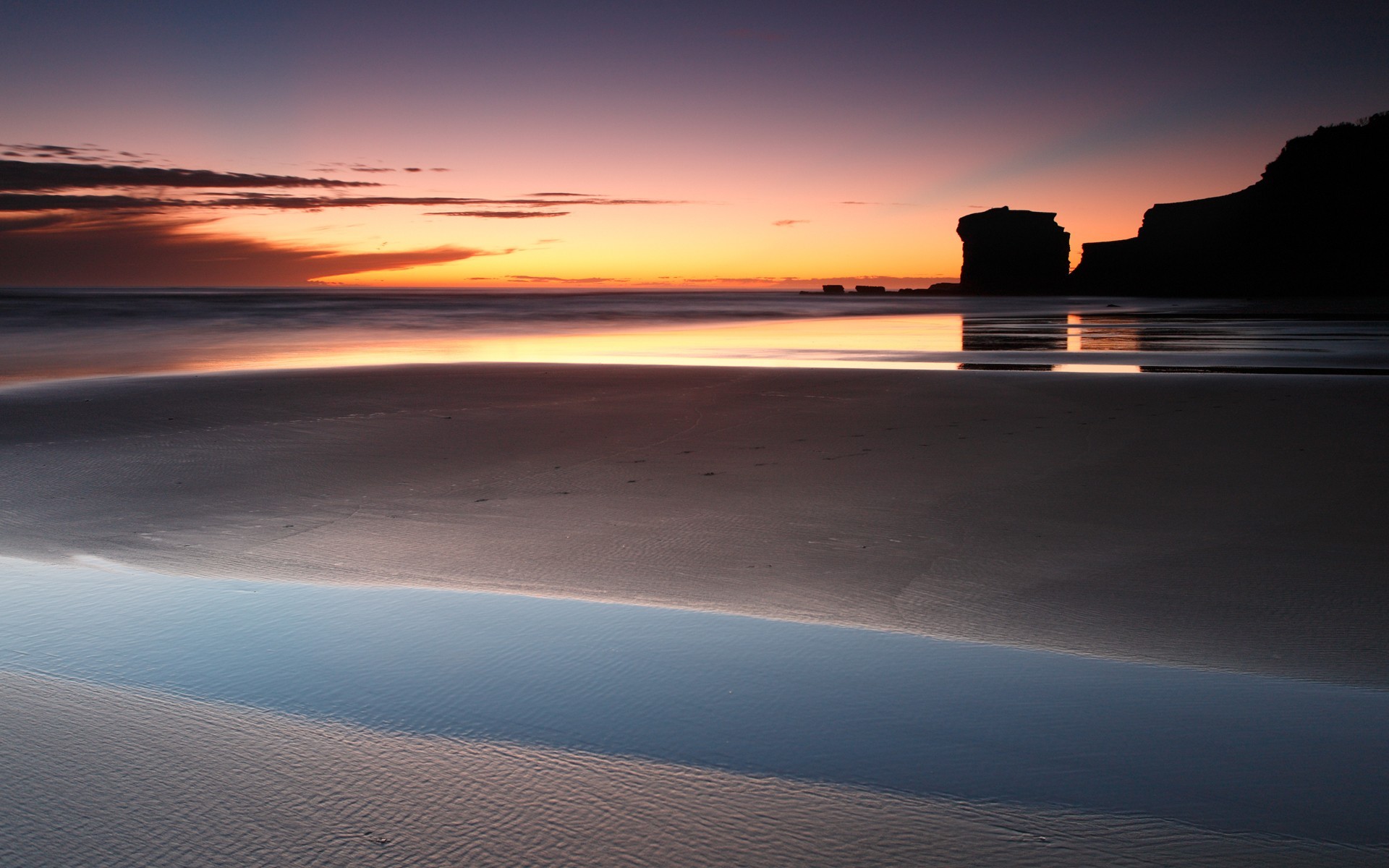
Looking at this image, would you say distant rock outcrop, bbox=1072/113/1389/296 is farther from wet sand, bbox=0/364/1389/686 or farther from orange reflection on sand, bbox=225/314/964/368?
wet sand, bbox=0/364/1389/686

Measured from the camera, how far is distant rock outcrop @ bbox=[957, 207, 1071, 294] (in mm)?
132625

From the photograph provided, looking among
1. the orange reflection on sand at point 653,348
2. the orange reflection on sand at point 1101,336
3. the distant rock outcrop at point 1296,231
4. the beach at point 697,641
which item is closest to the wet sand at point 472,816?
the beach at point 697,641

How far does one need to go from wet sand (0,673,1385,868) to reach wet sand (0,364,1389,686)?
115cm

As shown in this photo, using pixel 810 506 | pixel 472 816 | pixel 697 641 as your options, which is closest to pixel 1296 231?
pixel 810 506

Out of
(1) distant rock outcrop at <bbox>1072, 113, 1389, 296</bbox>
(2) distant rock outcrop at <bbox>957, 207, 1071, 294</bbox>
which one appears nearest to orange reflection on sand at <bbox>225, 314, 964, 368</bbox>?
(1) distant rock outcrop at <bbox>1072, 113, 1389, 296</bbox>

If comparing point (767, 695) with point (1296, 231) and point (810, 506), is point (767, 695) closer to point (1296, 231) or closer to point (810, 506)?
point (810, 506)

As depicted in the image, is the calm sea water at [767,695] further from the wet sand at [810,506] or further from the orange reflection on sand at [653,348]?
the orange reflection on sand at [653,348]

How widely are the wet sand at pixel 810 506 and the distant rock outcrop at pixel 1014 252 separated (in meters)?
130

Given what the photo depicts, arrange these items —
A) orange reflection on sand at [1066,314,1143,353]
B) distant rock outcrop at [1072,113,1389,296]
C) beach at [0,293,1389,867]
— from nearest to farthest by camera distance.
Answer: beach at [0,293,1389,867] → orange reflection on sand at [1066,314,1143,353] → distant rock outcrop at [1072,113,1389,296]

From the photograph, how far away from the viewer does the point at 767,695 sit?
264cm

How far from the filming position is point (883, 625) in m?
3.22

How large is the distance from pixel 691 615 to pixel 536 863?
1557 mm

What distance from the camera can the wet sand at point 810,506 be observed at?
3430 millimetres

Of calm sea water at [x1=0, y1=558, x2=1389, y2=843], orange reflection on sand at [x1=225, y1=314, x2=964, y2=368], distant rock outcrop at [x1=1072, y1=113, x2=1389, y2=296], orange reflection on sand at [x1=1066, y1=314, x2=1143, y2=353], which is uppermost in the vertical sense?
distant rock outcrop at [x1=1072, y1=113, x2=1389, y2=296]
